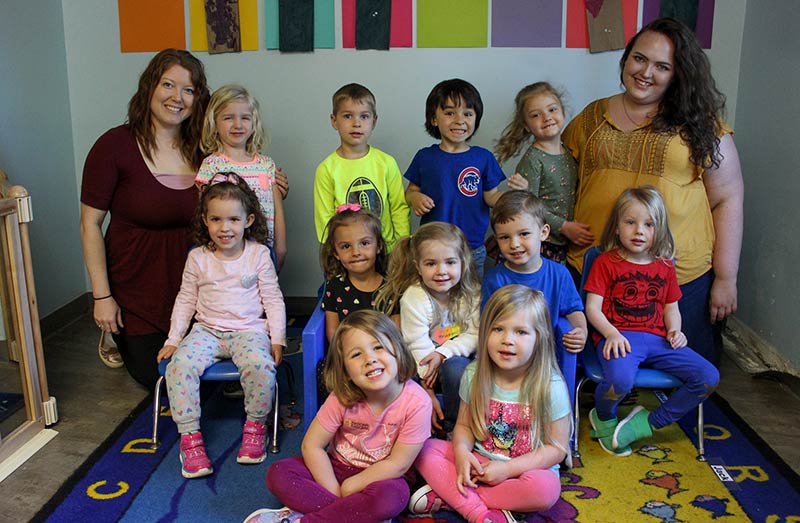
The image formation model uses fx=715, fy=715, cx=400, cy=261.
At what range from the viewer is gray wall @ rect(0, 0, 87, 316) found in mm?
3031

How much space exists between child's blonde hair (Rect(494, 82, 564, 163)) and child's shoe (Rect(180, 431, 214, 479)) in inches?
59.4

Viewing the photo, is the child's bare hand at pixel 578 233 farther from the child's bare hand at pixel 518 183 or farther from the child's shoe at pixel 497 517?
the child's shoe at pixel 497 517

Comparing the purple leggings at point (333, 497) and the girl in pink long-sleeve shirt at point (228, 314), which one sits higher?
the girl in pink long-sleeve shirt at point (228, 314)

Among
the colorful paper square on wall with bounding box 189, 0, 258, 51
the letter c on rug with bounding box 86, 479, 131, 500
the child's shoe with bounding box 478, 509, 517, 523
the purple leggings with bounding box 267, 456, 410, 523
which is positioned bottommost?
the letter c on rug with bounding box 86, 479, 131, 500

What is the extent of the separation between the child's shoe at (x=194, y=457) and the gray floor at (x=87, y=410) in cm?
33

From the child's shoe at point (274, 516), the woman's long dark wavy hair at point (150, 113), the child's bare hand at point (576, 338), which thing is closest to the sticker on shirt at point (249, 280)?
the woman's long dark wavy hair at point (150, 113)

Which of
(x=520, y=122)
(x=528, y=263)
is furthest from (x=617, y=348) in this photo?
(x=520, y=122)

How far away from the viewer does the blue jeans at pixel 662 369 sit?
219 centimetres

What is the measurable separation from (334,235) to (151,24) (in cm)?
165

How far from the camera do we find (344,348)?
6.18 feet

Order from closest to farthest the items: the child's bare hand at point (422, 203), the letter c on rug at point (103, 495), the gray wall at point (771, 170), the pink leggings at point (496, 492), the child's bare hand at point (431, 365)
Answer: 1. the pink leggings at point (496, 492)
2. the letter c on rug at point (103, 495)
3. the child's bare hand at point (431, 365)
4. the child's bare hand at point (422, 203)
5. the gray wall at point (771, 170)

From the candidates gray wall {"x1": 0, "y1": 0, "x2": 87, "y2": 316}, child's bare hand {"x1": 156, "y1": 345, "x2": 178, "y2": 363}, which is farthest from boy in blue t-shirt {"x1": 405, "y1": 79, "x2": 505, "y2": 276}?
gray wall {"x1": 0, "y1": 0, "x2": 87, "y2": 316}

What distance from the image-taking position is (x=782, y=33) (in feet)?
9.32

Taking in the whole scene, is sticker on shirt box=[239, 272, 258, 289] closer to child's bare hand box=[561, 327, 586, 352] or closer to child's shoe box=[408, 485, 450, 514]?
child's shoe box=[408, 485, 450, 514]
